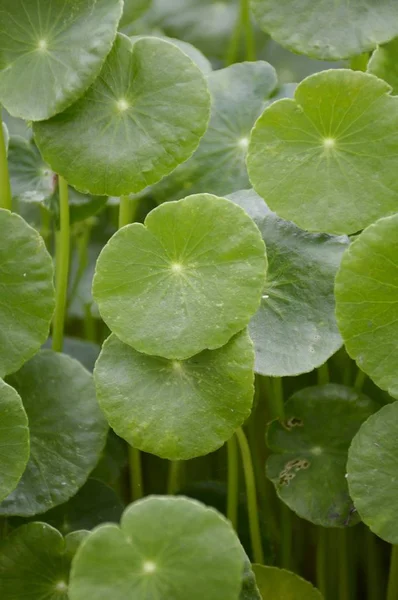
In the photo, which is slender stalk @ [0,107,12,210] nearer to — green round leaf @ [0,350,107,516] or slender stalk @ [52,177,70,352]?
slender stalk @ [52,177,70,352]

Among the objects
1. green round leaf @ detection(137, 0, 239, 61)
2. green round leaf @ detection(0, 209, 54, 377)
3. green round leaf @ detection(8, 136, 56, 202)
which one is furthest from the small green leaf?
green round leaf @ detection(0, 209, 54, 377)

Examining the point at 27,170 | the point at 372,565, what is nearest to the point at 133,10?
the point at 27,170

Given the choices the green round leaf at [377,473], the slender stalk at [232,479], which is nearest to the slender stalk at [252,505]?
the slender stalk at [232,479]

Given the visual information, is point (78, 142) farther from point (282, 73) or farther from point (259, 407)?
point (282, 73)

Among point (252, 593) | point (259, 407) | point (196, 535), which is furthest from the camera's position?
point (259, 407)

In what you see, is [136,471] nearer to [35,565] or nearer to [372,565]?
[35,565]

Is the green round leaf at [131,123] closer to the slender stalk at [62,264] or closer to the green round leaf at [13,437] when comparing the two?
the slender stalk at [62,264]

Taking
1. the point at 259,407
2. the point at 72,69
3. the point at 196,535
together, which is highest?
the point at 72,69

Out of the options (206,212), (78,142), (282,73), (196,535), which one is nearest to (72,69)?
(78,142)
